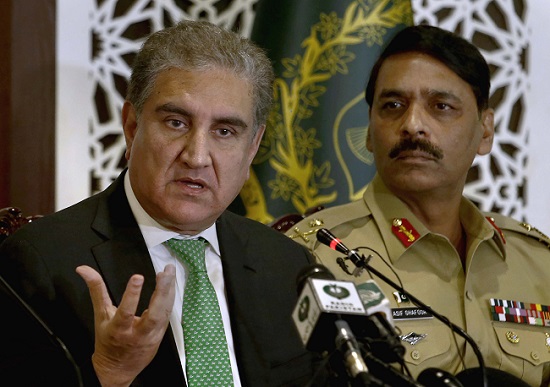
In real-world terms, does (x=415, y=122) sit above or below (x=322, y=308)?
above

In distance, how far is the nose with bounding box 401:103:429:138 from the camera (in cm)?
249

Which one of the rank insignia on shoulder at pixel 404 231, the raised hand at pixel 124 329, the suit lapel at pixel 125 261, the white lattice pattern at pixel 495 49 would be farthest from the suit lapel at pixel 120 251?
the white lattice pattern at pixel 495 49

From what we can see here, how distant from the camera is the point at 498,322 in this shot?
96.4 inches

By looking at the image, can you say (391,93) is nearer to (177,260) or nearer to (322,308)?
(177,260)

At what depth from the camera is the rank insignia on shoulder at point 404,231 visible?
2465 mm

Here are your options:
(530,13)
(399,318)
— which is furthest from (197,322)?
(530,13)

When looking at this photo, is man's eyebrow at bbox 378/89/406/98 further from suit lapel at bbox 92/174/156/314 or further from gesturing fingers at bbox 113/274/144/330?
gesturing fingers at bbox 113/274/144/330

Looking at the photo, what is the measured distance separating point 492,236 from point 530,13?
1.53 metres

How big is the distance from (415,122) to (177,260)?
2.78ft

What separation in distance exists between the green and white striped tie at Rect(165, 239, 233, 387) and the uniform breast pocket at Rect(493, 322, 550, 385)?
34.7 inches

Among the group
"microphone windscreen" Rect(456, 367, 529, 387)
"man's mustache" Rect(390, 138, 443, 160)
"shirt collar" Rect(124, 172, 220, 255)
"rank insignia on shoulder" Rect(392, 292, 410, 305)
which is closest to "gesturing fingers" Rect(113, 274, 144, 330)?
"shirt collar" Rect(124, 172, 220, 255)

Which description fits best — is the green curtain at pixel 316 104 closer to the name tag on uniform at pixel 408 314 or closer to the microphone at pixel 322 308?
the name tag on uniform at pixel 408 314

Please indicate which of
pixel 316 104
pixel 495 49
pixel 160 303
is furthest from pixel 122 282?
pixel 495 49

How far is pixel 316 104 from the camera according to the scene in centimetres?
303
